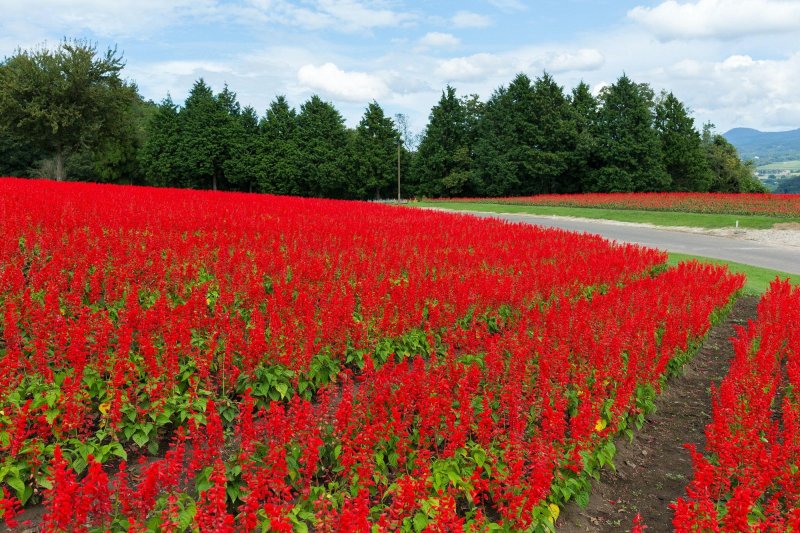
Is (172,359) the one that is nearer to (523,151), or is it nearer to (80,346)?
(80,346)

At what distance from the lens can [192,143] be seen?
57781mm

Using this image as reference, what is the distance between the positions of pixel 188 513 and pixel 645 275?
426 inches

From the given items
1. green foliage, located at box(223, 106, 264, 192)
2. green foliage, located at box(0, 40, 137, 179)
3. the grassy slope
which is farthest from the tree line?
green foliage, located at box(0, 40, 137, 179)

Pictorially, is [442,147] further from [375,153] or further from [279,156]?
[279,156]

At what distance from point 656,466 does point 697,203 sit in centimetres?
3560

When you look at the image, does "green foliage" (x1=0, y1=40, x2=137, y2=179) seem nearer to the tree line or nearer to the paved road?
the tree line

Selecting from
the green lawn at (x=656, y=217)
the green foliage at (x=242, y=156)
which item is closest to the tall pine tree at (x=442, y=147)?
the green lawn at (x=656, y=217)

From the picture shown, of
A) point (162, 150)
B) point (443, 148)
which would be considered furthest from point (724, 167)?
point (162, 150)

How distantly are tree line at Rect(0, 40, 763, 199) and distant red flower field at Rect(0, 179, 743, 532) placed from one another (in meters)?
48.6

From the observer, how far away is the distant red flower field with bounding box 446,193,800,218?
32031 millimetres

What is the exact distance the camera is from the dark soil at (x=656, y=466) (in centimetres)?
455

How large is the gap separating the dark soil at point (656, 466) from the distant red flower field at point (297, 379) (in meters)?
0.31

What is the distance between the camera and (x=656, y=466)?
553cm

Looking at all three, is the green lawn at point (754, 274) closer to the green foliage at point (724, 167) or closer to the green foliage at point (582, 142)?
the green foliage at point (582, 142)
